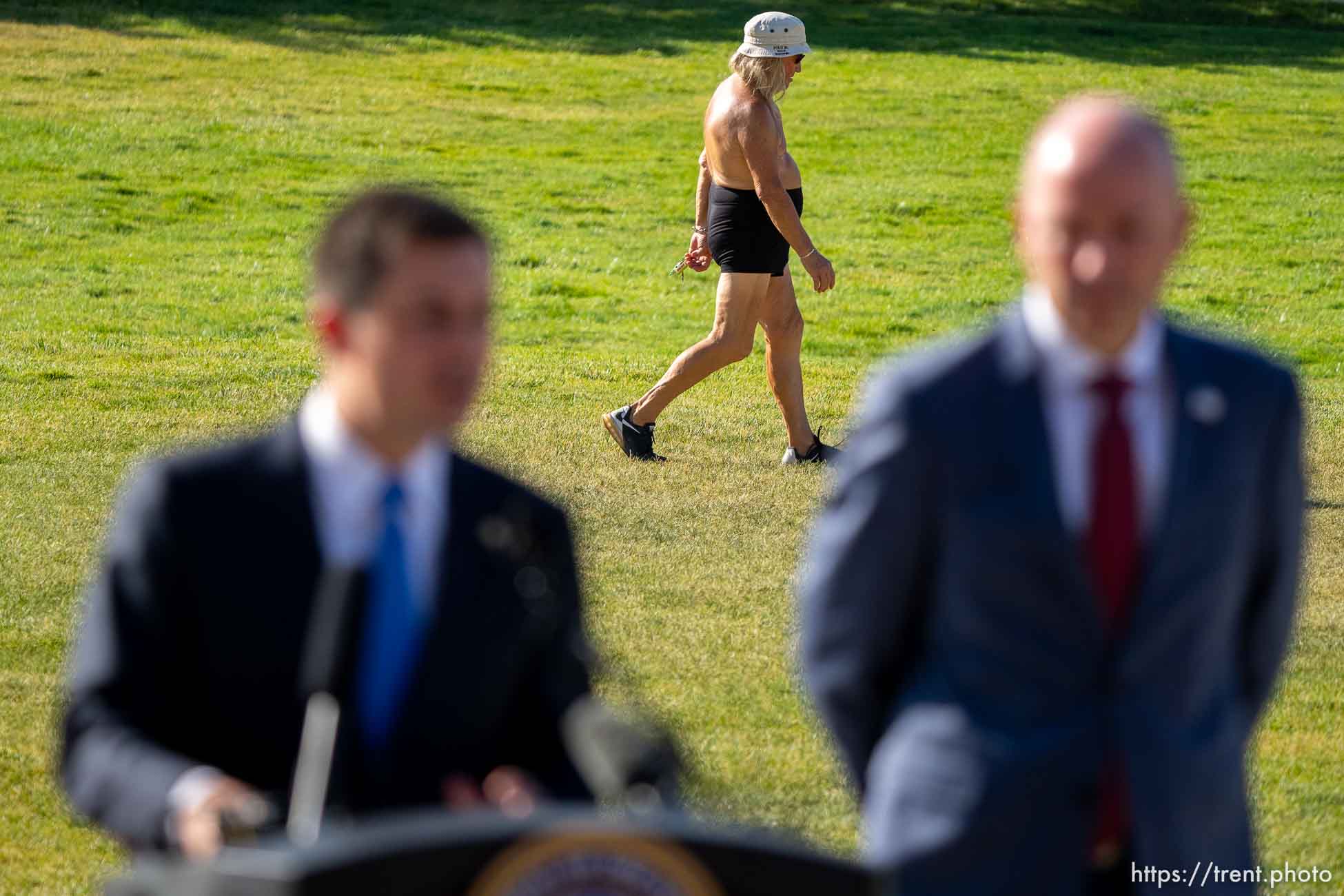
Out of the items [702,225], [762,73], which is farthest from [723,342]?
[762,73]

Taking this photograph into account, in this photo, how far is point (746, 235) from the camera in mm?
9859

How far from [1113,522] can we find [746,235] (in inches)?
287

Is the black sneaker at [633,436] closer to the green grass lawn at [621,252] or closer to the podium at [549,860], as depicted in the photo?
the green grass lawn at [621,252]

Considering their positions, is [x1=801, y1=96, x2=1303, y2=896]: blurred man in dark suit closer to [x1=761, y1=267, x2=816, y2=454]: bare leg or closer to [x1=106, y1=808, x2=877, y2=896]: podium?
[x1=106, y1=808, x2=877, y2=896]: podium

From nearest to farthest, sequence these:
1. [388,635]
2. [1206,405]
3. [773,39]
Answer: [388,635]
[1206,405]
[773,39]

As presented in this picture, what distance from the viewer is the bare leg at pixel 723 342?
9898 mm

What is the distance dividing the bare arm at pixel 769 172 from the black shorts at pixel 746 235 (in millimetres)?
184

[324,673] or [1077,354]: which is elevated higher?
[1077,354]

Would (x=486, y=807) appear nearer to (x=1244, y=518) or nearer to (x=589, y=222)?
(x=1244, y=518)

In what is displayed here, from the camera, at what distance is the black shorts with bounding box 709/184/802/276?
9836 millimetres

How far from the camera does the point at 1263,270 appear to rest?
1939cm

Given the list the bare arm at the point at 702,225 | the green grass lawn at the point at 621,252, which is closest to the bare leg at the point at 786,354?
the green grass lawn at the point at 621,252

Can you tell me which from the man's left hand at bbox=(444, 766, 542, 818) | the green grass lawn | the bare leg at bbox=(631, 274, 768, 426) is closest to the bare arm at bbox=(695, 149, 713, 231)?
the bare leg at bbox=(631, 274, 768, 426)

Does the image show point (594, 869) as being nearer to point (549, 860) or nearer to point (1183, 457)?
point (549, 860)
